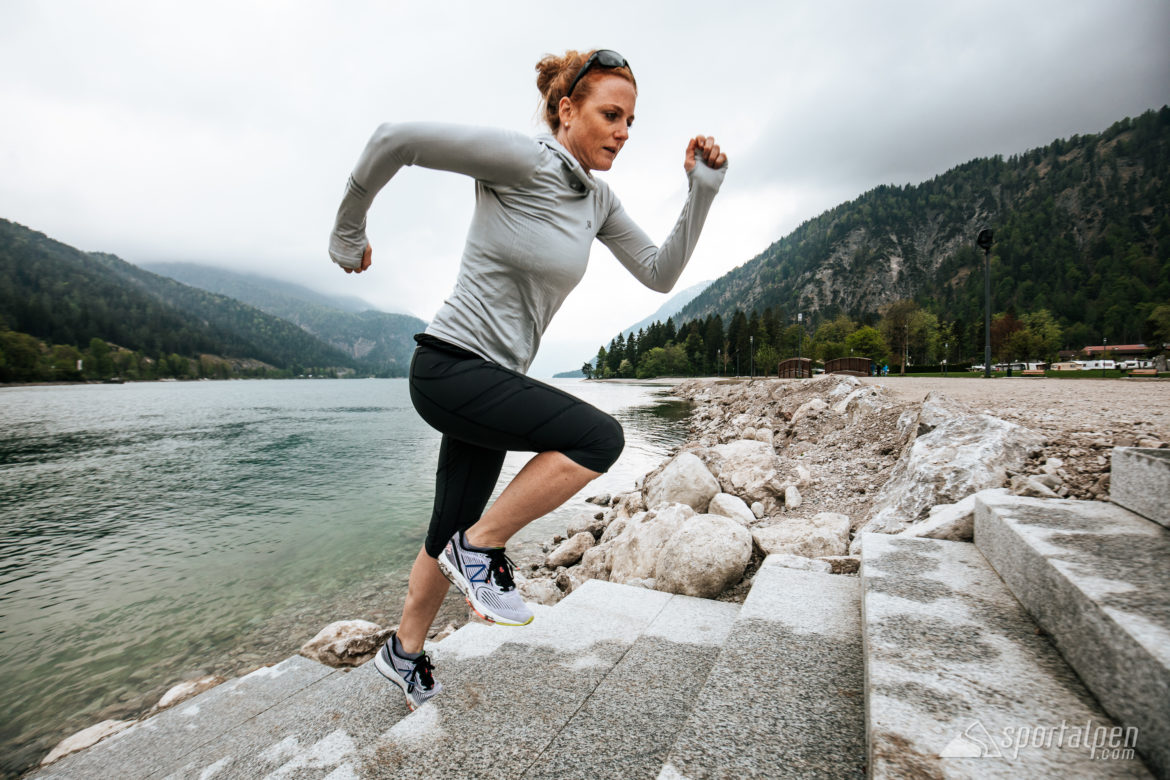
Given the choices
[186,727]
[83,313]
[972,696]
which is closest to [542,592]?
[186,727]

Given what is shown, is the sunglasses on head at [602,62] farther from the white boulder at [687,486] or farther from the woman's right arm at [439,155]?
the white boulder at [687,486]

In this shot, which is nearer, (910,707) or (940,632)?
(910,707)

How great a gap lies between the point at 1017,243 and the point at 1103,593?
16774 centimetres

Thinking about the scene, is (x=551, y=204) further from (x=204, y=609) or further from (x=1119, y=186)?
(x=1119, y=186)

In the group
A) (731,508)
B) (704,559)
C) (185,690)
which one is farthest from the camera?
(731,508)

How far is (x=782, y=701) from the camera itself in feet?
5.09

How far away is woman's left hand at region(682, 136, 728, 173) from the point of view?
75.7 inches

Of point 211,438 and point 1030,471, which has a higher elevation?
point 1030,471

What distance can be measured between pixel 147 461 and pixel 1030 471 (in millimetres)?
22791

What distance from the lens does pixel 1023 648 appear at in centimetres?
149

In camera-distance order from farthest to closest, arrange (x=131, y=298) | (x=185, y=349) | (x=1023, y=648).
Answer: (x=131, y=298)
(x=185, y=349)
(x=1023, y=648)

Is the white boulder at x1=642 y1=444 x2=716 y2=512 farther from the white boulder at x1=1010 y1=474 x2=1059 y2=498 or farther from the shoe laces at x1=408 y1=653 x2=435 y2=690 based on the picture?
the shoe laces at x1=408 y1=653 x2=435 y2=690

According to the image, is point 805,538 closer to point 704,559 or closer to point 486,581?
point 704,559

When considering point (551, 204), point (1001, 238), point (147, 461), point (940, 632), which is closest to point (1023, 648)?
point (940, 632)
